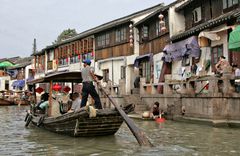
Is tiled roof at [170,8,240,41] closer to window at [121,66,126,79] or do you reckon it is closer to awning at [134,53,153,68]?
awning at [134,53,153,68]

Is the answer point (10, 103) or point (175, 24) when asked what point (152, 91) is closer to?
point (175, 24)

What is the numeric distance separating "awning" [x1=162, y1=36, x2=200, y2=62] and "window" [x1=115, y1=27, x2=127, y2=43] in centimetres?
683

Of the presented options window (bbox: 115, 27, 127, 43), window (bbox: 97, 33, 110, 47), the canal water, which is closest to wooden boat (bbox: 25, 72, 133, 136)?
the canal water

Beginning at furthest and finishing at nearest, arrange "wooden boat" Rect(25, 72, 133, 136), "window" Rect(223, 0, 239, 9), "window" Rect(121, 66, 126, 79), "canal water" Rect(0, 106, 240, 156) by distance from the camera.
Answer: "window" Rect(121, 66, 126, 79) → "window" Rect(223, 0, 239, 9) → "wooden boat" Rect(25, 72, 133, 136) → "canal water" Rect(0, 106, 240, 156)

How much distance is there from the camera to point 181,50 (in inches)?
790

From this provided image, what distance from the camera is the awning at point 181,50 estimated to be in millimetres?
18922

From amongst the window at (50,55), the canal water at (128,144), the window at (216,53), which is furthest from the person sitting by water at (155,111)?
the window at (50,55)

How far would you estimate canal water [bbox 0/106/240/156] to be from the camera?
866cm

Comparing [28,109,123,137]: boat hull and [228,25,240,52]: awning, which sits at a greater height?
[228,25,240,52]: awning

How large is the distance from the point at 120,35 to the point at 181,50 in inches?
384

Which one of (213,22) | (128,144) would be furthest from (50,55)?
(128,144)

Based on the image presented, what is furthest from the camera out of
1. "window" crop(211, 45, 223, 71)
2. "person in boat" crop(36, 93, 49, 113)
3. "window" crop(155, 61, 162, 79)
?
"window" crop(155, 61, 162, 79)

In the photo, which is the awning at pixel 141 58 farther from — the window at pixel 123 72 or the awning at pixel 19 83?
the awning at pixel 19 83

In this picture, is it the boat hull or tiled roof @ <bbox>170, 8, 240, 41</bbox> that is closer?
the boat hull
